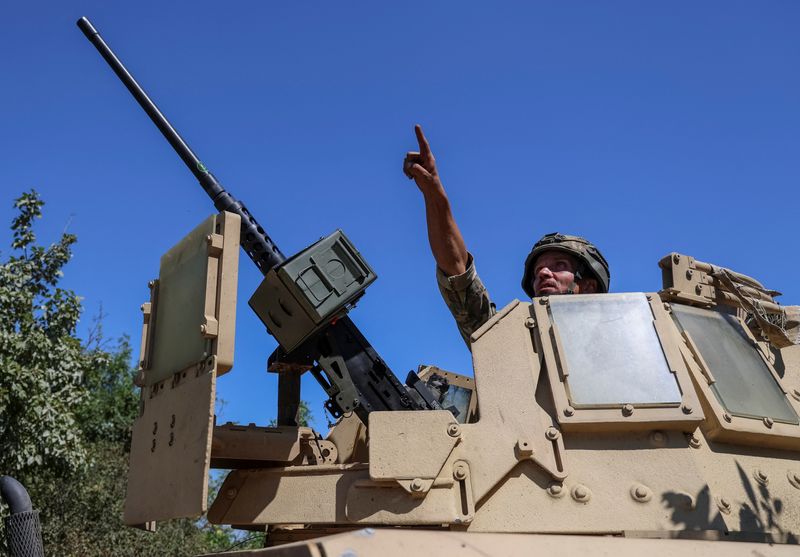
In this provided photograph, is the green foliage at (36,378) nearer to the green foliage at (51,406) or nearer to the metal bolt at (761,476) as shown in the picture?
the green foliage at (51,406)

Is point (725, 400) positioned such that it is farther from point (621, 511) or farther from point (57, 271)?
point (57, 271)

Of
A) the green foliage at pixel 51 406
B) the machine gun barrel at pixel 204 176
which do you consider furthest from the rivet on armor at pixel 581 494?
the green foliage at pixel 51 406

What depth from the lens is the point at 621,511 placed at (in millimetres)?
3361

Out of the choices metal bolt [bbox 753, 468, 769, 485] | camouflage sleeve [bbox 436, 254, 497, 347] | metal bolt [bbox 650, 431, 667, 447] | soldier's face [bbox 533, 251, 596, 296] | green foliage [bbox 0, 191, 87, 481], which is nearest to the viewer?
metal bolt [bbox 650, 431, 667, 447]

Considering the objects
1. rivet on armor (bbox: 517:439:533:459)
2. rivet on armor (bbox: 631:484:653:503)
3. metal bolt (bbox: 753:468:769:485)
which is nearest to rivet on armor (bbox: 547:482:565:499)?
rivet on armor (bbox: 517:439:533:459)

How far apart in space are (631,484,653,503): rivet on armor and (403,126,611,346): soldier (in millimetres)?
1815

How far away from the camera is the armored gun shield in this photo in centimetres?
332

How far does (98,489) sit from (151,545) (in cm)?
160

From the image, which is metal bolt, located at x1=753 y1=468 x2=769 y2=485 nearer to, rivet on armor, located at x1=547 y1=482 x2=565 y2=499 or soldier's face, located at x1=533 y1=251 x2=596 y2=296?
rivet on armor, located at x1=547 y1=482 x2=565 y2=499

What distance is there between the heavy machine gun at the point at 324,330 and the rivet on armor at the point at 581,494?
1473mm

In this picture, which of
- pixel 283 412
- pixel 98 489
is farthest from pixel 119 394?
pixel 283 412

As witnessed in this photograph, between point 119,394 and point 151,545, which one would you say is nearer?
point 151,545

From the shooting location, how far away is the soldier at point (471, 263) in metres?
4.55

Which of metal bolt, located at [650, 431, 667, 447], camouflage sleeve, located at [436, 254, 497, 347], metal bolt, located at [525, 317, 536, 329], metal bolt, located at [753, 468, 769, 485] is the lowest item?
metal bolt, located at [753, 468, 769, 485]
